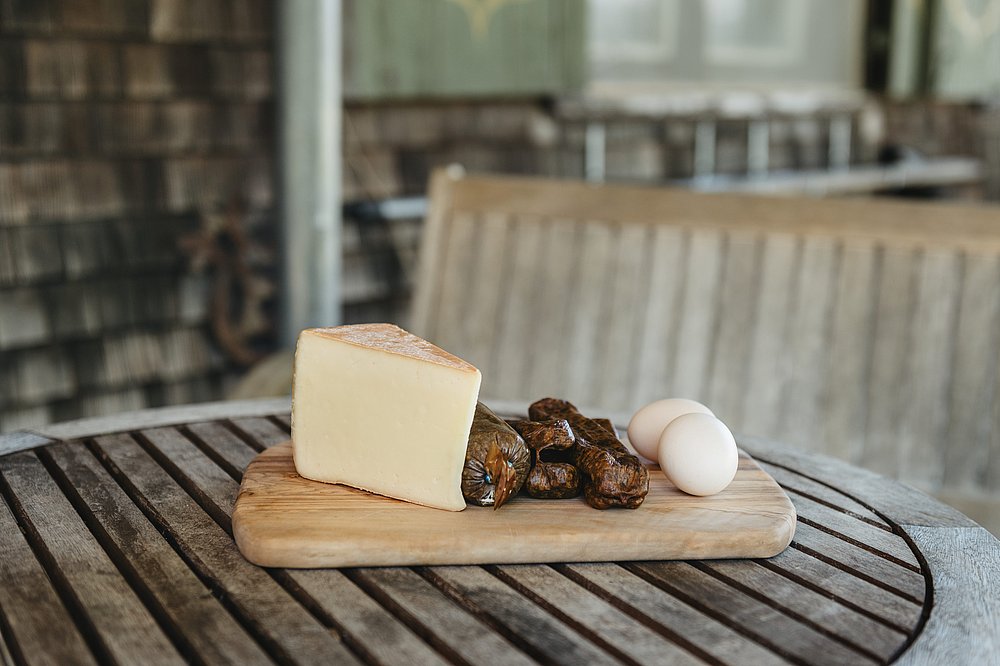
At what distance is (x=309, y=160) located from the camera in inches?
119

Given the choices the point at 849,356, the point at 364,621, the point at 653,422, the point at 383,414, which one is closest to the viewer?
the point at 364,621

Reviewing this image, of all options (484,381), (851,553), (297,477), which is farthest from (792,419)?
(297,477)

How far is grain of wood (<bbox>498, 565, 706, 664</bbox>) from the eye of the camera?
1.02m

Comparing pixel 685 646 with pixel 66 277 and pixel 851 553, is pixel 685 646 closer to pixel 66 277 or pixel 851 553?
pixel 851 553

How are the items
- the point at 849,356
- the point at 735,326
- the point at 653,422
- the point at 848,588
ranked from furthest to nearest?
1. the point at 735,326
2. the point at 849,356
3. the point at 653,422
4. the point at 848,588

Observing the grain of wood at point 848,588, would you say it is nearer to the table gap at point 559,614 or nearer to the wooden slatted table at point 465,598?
the wooden slatted table at point 465,598

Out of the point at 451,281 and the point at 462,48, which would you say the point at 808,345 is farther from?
the point at 462,48

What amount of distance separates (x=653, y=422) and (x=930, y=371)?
127cm

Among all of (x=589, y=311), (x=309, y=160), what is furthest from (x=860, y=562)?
(x=309, y=160)

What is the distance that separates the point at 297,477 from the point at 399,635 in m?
0.38

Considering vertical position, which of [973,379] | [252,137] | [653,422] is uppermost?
[252,137]

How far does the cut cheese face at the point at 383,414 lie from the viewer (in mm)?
1270

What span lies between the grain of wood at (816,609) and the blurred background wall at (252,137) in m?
2.19

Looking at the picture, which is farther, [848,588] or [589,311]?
[589,311]
